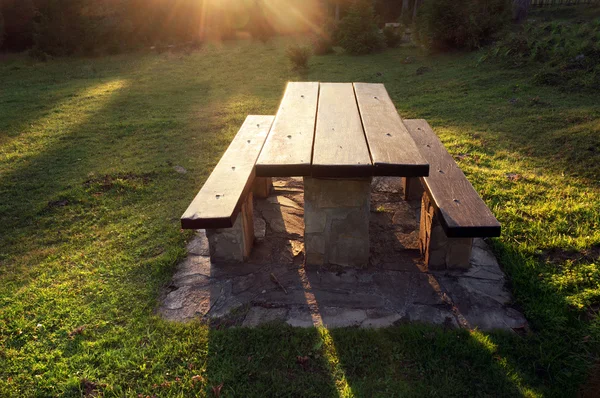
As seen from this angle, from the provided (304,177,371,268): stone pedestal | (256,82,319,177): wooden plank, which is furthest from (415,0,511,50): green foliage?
(304,177,371,268): stone pedestal

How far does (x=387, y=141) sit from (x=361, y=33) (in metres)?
10.9

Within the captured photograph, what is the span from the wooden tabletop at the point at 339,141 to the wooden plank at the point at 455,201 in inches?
13.8

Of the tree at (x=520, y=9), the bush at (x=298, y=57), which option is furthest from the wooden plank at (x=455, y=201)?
the tree at (x=520, y=9)

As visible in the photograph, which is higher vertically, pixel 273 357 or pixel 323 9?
pixel 323 9

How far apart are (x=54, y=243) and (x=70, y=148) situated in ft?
8.62

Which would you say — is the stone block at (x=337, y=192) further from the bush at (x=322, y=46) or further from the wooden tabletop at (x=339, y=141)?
the bush at (x=322, y=46)

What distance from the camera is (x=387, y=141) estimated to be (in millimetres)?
2643

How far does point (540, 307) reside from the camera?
2436 mm

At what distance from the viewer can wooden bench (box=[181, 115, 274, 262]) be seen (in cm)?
240

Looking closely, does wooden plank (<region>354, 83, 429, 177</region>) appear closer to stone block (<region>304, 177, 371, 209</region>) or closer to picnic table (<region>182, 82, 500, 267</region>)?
picnic table (<region>182, 82, 500, 267</region>)

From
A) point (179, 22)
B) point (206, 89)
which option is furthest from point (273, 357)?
point (179, 22)

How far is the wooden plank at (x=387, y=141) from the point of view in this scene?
7.52ft

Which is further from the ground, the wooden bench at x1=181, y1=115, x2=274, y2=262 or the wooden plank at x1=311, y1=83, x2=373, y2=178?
the wooden plank at x1=311, y1=83, x2=373, y2=178

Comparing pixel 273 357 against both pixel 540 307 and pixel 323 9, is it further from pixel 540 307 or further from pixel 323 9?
pixel 323 9
